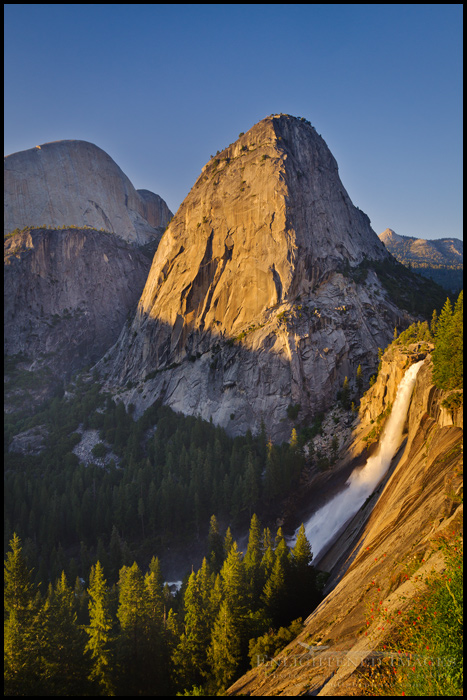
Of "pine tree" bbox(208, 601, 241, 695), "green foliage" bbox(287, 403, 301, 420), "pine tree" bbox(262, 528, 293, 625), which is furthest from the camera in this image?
"green foliage" bbox(287, 403, 301, 420)

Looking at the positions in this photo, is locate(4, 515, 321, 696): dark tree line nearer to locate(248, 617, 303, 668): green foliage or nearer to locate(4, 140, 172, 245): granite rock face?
locate(248, 617, 303, 668): green foliage

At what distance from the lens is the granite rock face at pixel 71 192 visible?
140 m

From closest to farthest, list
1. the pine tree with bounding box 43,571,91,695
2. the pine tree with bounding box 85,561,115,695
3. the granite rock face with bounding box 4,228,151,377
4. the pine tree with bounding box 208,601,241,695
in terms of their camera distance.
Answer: the pine tree with bounding box 43,571,91,695 → the pine tree with bounding box 85,561,115,695 → the pine tree with bounding box 208,601,241,695 → the granite rock face with bounding box 4,228,151,377

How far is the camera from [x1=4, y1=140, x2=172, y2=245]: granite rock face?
14012 cm

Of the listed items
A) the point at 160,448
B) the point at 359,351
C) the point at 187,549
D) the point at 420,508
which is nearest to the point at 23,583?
the point at 420,508

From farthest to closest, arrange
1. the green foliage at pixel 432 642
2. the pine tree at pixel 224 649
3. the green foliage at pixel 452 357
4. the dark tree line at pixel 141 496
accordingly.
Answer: the dark tree line at pixel 141 496
the green foliage at pixel 452 357
the pine tree at pixel 224 649
the green foliage at pixel 432 642

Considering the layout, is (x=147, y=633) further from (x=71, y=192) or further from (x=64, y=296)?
(x=71, y=192)

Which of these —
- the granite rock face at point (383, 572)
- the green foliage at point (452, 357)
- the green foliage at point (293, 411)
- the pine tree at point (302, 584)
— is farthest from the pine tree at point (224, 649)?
the green foliage at point (293, 411)

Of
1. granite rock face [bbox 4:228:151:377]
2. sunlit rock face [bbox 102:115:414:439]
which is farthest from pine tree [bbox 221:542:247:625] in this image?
granite rock face [bbox 4:228:151:377]

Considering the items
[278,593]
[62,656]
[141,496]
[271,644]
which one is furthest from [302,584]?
[141,496]

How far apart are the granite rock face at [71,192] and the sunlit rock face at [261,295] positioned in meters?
60.7

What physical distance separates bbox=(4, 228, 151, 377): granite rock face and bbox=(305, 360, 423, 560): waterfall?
3430 inches

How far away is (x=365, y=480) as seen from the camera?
46.5 m

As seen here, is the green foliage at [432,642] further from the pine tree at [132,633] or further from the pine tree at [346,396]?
the pine tree at [346,396]
